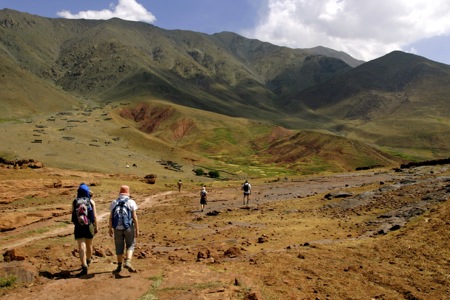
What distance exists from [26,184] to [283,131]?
125 metres

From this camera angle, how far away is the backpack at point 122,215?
10.1 metres

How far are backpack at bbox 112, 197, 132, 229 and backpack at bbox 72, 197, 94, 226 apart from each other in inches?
35.5

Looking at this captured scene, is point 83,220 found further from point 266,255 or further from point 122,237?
point 266,255

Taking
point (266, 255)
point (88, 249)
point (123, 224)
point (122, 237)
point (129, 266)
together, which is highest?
point (123, 224)

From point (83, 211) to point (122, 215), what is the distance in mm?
1237

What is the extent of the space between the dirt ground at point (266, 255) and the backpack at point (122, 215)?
4.28ft

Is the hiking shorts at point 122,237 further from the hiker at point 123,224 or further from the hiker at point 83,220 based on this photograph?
the hiker at point 83,220

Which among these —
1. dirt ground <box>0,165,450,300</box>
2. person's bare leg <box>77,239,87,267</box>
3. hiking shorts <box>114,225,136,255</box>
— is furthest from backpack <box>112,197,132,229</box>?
dirt ground <box>0,165,450,300</box>

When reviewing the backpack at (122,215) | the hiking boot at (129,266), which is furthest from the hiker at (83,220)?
the hiking boot at (129,266)

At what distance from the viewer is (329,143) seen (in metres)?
111

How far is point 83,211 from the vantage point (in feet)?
34.2

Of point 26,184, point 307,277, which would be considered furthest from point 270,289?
point 26,184

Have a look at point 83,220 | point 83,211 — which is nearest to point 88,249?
point 83,220

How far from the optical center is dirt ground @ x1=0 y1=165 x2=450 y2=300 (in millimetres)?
9383
